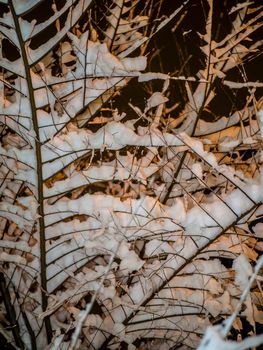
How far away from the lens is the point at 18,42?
178cm

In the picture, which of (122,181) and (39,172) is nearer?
(39,172)

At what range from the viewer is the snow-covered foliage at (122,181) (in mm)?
1915

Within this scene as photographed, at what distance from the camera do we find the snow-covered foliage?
1915mm

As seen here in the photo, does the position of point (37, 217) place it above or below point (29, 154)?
below

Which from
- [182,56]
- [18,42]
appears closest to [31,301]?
[18,42]

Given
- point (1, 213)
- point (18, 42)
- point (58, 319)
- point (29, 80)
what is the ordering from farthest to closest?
point (58, 319)
point (1, 213)
point (29, 80)
point (18, 42)

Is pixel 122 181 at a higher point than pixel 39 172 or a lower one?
lower

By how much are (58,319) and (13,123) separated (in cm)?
228

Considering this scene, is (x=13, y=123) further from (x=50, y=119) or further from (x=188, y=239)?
(x=188, y=239)

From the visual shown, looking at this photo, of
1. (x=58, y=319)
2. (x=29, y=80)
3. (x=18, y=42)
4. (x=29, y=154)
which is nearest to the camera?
(x=18, y=42)

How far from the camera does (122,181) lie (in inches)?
97.0

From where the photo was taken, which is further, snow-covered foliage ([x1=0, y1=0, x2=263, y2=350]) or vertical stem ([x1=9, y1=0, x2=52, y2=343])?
snow-covered foliage ([x1=0, y1=0, x2=263, y2=350])

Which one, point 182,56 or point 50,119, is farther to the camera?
point 182,56

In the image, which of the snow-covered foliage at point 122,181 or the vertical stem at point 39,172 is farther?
the snow-covered foliage at point 122,181
